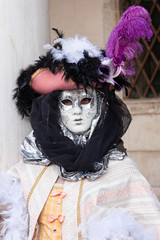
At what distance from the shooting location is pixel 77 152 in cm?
238

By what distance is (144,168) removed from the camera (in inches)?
217

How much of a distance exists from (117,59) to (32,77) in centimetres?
50

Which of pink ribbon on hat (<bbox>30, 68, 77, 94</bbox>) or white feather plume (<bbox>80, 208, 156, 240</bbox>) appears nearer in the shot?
white feather plume (<bbox>80, 208, 156, 240</bbox>)

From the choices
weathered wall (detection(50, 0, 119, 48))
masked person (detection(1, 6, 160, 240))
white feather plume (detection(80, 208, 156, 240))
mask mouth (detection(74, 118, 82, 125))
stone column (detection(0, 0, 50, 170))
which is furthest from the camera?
weathered wall (detection(50, 0, 119, 48))

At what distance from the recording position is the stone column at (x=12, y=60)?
259 cm

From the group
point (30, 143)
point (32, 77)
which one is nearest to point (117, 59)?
point (32, 77)

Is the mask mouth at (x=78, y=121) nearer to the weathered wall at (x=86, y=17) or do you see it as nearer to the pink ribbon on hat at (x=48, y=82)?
the pink ribbon on hat at (x=48, y=82)

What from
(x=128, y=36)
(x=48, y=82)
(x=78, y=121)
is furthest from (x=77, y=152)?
(x=128, y=36)

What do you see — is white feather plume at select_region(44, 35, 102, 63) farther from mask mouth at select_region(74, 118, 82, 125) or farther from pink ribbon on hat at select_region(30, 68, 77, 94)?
mask mouth at select_region(74, 118, 82, 125)

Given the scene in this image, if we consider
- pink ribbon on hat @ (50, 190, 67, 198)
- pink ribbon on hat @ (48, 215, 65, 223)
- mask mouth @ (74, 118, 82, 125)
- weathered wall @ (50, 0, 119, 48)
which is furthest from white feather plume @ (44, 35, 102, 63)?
weathered wall @ (50, 0, 119, 48)

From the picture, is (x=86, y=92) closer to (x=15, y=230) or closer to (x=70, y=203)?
(x=70, y=203)

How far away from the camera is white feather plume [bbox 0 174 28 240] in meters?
2.39

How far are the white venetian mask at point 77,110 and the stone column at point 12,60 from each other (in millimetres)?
324

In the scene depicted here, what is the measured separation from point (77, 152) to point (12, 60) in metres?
0.70
